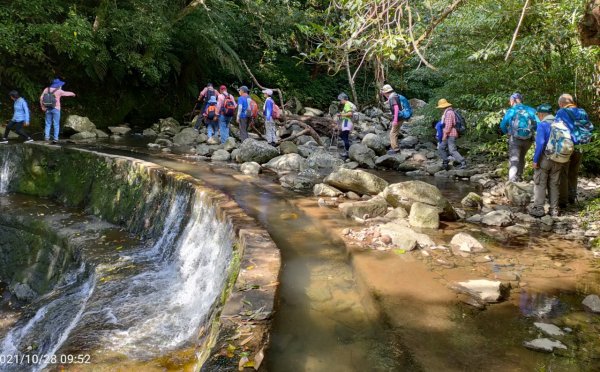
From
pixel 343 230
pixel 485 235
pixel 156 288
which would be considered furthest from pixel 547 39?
pixel 156 288

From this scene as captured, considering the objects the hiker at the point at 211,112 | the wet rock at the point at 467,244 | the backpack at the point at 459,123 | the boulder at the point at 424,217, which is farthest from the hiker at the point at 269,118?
the wet rock at the point at 467,244

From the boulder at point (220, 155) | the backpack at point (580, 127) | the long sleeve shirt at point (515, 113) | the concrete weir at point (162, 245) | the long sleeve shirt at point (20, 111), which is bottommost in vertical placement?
the concrete weir at point (162, 245)

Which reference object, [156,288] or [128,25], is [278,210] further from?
[128,25]

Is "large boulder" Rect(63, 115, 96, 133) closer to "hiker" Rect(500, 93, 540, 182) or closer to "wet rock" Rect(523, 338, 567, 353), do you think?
"hiker" Rect(500, 93, 540, 182)

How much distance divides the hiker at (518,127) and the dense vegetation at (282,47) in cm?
61

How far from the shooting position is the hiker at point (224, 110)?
1332 cm

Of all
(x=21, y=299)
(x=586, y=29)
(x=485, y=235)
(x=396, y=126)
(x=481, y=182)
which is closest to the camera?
(x=586, y=29)

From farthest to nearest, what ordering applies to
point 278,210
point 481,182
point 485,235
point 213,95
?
point 213,95
point 481,182
point 278,210
point 485,235

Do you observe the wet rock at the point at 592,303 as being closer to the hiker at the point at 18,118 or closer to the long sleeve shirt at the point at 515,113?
the long sleeve shirt at the point at 515,113

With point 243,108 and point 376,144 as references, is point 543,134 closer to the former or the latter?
point 376,144

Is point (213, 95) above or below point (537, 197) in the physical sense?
above

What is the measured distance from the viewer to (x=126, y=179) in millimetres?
8922

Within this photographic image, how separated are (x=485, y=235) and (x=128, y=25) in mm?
12098

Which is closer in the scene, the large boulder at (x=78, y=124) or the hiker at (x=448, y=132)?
the hiker at (x=448, y=132)
